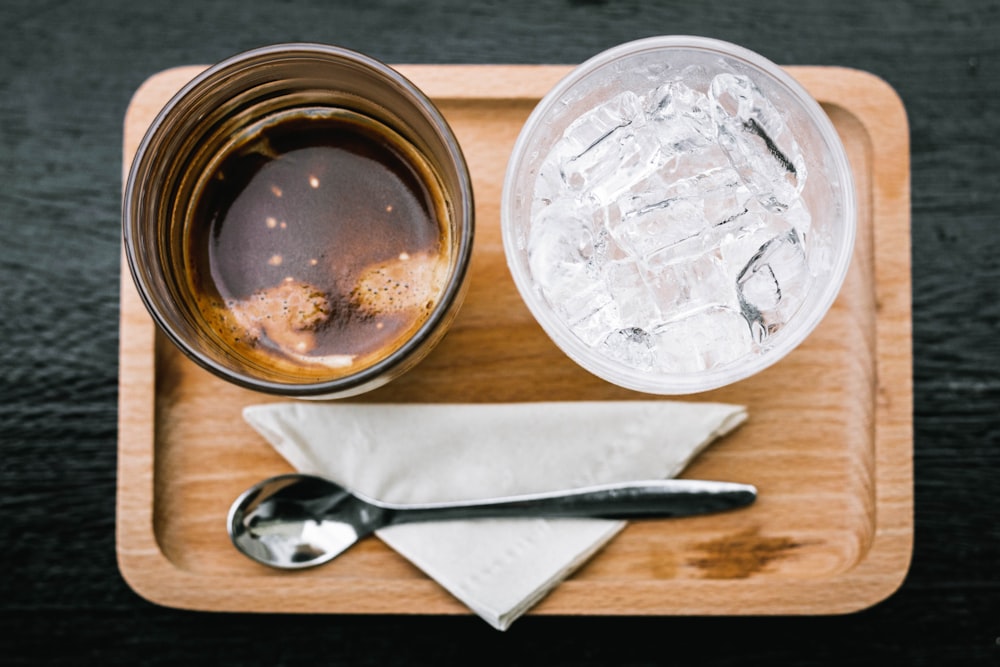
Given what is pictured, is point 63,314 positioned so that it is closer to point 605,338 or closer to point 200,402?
point 200,402

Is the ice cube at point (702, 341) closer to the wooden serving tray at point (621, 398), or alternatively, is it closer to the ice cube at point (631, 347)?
the ice cube at point (631, 347)

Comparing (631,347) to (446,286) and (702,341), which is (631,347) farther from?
(446,286)

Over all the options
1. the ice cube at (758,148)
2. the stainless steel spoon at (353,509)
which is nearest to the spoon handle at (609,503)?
the stainless steel spoon at (353,509)

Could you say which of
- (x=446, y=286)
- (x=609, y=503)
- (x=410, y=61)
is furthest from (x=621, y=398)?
(x=410, y=61)

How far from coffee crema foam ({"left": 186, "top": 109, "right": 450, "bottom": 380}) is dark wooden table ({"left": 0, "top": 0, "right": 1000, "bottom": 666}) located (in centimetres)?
25

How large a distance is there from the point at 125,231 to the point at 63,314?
1.19 feet

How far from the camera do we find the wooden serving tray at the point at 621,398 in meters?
0.76

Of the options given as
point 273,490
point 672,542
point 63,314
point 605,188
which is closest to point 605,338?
point 605,188

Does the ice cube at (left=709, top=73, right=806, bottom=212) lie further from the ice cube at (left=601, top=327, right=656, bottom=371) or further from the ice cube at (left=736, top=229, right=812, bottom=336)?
the ice cube at (left=601, top=327, right=656, bottom=371)

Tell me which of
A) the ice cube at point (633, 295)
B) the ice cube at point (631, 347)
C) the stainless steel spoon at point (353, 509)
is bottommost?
the stainless steel spoon at point (353, 509)

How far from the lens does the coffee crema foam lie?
26.7 inches

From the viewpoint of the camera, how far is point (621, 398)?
773mm

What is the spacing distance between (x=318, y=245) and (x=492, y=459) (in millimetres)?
267

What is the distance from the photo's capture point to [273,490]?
77 cm
